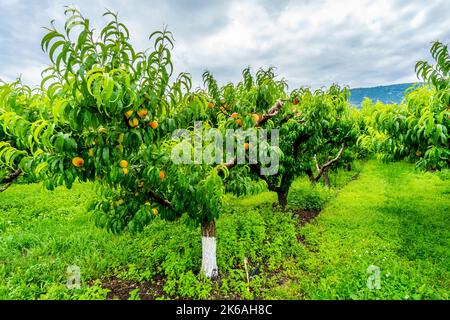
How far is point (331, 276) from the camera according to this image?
3.76m

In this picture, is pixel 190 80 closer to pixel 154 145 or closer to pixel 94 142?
pixel 154 145

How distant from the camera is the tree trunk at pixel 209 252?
3.77 metres

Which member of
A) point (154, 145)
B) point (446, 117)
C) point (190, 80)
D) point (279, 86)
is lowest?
point (154, 145)

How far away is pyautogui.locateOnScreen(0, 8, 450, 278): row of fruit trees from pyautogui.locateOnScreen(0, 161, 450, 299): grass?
30.3 inches

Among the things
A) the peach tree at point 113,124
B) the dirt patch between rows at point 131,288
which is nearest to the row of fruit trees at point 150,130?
the peach tree at point 113,124

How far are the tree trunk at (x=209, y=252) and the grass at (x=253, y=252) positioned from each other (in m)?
0.13

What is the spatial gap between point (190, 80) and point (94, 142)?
42.5 inches

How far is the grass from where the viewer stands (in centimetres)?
345

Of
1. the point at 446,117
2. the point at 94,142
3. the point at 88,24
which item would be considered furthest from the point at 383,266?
the point at 88,24

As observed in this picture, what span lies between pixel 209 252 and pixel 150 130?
2.18 metres

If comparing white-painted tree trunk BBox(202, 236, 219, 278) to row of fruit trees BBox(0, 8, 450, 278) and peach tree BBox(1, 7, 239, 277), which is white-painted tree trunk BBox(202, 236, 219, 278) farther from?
peach tree BBox(1, 7, 239, 277)

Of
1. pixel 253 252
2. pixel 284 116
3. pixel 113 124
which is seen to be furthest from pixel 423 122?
pixel 113 124

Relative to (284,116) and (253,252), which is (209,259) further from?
(284,116)

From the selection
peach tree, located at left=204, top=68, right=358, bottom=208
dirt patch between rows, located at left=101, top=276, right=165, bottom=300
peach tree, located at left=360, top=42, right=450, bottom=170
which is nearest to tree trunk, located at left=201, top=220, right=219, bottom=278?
dirt patch between rows, located at left=101, top=276, right=165, bottom=300
